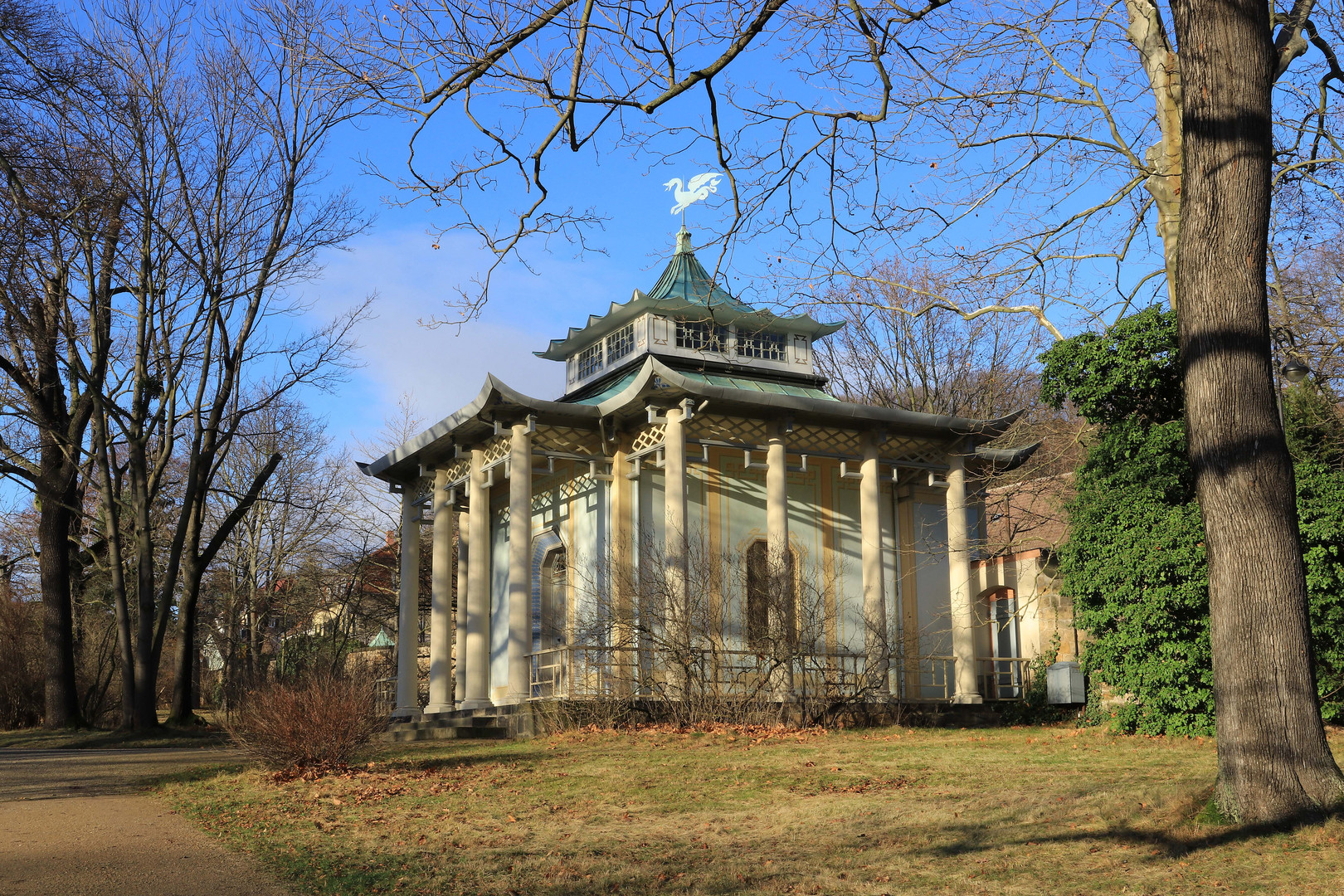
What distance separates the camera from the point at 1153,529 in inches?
572

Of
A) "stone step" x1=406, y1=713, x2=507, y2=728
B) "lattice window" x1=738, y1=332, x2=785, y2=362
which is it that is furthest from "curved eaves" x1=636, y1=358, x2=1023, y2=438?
"stone step" x1=406, y1=713, x2=507, y2=728

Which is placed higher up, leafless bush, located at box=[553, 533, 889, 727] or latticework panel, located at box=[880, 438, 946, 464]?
latticework panel, located at box=[880, 438, 946, 464]

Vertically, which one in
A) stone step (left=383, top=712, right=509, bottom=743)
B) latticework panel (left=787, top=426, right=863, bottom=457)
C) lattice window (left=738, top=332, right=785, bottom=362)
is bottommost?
stone step (left=383, top=712, right=509, bottom=743)

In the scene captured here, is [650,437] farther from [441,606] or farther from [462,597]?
[462,597]

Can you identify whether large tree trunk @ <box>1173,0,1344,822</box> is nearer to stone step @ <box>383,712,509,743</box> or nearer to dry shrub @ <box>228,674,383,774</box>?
dry shrub @ <box>228,674,383,774</box>

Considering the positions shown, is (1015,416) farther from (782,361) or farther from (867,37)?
(867,37)

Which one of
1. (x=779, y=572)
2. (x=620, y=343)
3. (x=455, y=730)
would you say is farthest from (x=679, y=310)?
(x=455, y=730)

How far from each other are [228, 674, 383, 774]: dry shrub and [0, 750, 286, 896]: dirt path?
3.62 ft

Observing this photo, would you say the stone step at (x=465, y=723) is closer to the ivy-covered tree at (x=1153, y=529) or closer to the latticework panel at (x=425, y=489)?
the latticework panel at (x=425, y=489)

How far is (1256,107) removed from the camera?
21.8 ft

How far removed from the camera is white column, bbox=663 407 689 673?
1561 centimetres

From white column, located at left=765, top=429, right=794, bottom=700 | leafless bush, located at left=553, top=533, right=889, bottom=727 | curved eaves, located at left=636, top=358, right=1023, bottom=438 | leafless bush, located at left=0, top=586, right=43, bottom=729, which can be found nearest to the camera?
leafless bush, located at left=553, top=533, right=889, bottom=727

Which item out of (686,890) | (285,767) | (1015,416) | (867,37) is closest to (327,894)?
(686,890)

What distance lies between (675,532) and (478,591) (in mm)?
4550
